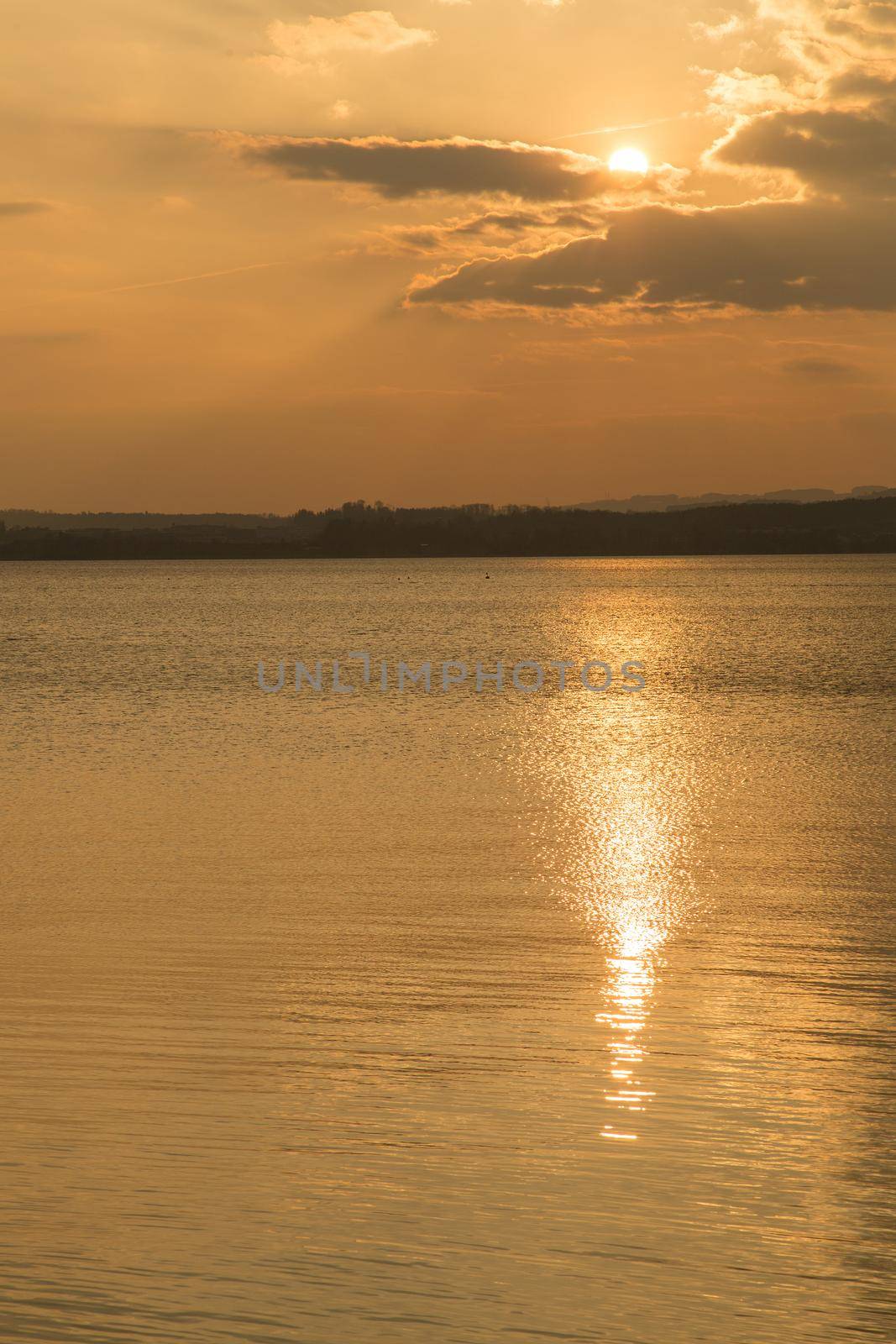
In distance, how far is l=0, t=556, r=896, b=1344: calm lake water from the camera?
533 cm

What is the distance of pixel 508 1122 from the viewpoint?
6.90m

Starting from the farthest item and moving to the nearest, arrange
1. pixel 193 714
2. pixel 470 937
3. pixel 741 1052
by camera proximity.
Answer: pixel 193 714 < pixel 470 937 < pixel 741 1052

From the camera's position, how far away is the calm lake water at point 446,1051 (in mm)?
5332

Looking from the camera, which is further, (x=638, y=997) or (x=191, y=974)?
(x=191, y=974)

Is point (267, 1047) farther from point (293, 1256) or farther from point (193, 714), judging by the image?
point (193, 714)

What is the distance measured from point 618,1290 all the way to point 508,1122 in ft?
5.40

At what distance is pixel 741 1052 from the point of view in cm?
791

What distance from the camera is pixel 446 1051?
7984mm

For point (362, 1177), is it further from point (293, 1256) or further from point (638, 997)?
point (638, 997)

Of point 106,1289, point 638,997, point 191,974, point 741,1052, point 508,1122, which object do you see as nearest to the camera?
point 106,1289

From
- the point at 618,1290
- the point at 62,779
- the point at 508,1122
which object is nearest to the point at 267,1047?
the point at 508,1122

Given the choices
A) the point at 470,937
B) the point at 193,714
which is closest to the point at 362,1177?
the point at 470,937

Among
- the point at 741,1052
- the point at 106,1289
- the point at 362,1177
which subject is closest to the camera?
the point at 106,1289

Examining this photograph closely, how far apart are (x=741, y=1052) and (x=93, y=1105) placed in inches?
142
